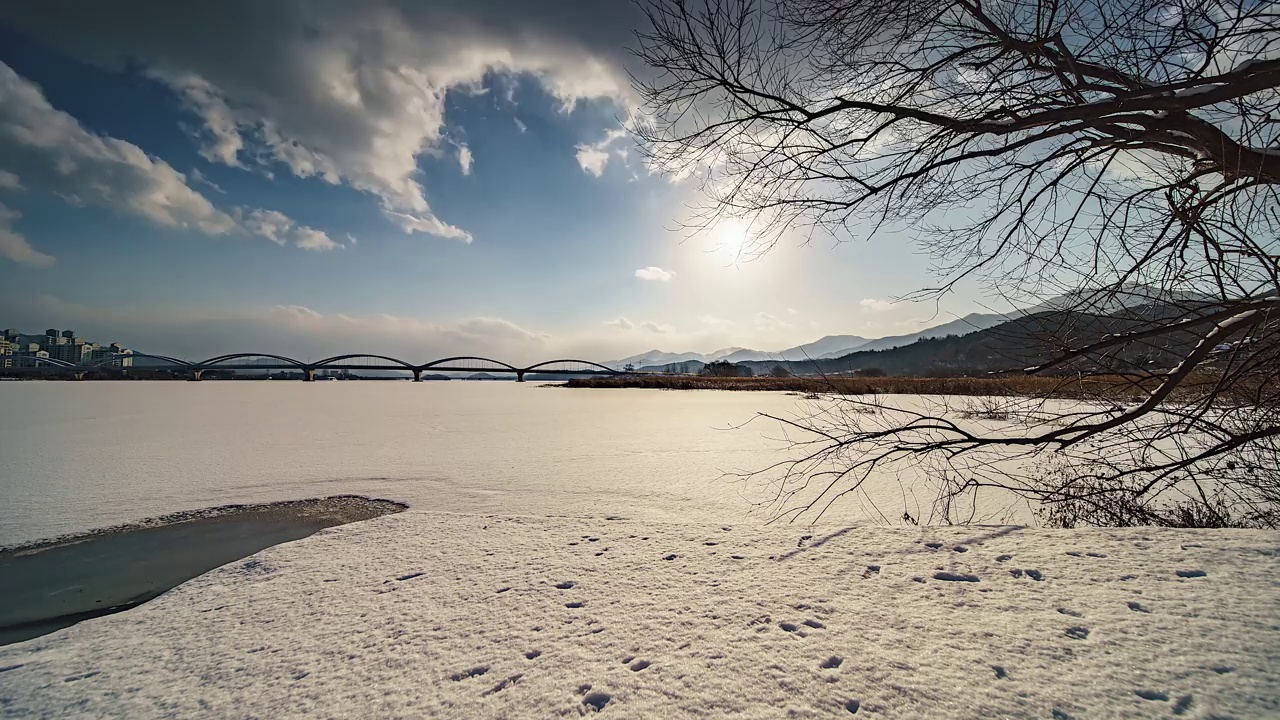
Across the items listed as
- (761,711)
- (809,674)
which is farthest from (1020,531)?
(761,711)

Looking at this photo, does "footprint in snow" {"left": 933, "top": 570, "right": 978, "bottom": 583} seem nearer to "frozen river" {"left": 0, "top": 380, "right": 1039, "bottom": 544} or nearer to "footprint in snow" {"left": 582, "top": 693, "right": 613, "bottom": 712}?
"frozen river" {"left": 0, "top": 380, "right": 1039, "bottom": 544}

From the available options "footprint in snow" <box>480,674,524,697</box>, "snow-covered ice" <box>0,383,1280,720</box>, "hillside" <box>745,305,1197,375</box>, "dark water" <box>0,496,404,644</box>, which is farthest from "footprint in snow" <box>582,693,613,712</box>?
"dark water" <box>0,496,404,644</box>

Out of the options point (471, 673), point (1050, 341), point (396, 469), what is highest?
point (1050, 341)

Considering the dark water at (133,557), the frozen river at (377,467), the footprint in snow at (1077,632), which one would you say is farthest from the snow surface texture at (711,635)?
the frozen river at (377,467)

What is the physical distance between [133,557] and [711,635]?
2799mm

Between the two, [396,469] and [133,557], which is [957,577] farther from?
[396,469]

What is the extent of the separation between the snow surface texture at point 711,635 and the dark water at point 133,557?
0.41 meters

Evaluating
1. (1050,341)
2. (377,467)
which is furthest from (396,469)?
(1050,341)

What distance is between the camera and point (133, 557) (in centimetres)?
226

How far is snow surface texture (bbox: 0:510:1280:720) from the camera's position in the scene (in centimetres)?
99

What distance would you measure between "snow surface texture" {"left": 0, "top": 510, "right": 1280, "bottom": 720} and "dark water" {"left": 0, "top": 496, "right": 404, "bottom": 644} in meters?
0.41

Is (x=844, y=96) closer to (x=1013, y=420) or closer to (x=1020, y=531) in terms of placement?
(x=1013, y=420)

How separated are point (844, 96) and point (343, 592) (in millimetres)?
2809

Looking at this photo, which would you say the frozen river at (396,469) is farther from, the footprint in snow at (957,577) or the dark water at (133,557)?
the footprint in snow at (957,577)
